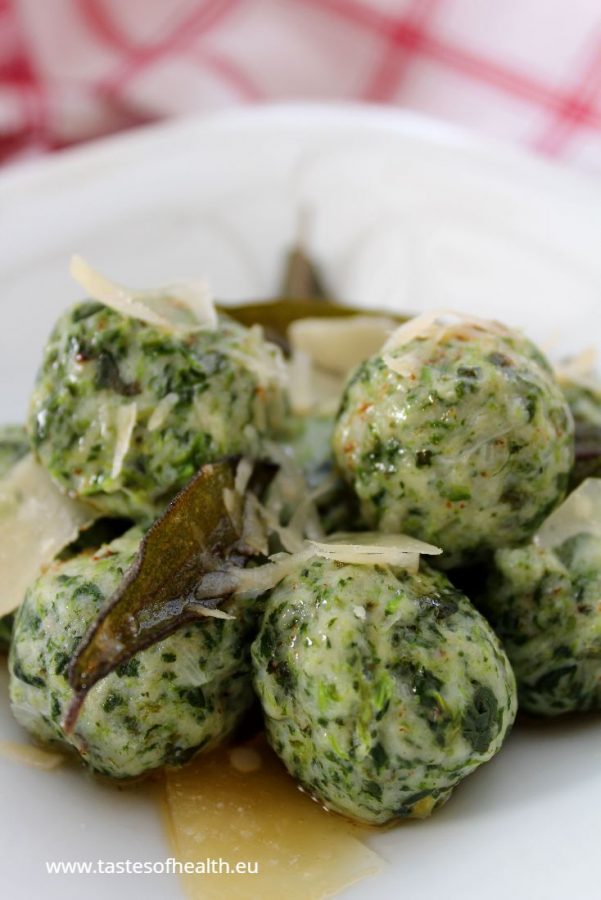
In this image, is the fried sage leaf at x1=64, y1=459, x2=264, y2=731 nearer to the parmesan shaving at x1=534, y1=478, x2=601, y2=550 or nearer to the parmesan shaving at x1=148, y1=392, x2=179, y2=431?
the parmesan shaving at x1=148, y1=392, x2=179, y2=431

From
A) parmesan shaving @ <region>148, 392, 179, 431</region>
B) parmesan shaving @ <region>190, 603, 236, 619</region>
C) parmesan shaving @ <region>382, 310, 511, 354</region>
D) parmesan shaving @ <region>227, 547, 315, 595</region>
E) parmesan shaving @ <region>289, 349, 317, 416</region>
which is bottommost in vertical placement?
parmesan shaving @ <region>289, 349, 317, 416</region>

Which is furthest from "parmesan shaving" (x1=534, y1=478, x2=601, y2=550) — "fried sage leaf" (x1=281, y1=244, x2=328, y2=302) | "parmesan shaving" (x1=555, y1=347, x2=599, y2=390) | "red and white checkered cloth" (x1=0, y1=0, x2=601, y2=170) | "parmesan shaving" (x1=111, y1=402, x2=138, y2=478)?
"red and white checkered cloth" (x1=0, y1=0, x2=601, y2=170)

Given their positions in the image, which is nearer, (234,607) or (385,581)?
(385,581)

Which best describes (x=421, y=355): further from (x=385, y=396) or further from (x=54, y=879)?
(x=54, y=879)

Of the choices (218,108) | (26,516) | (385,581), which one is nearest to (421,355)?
(385,581)

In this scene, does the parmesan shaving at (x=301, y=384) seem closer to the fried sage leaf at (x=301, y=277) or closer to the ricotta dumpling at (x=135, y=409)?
the ricotta dumpling at (x=135, y=409)

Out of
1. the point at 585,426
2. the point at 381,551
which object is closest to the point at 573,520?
the point at 585,426
